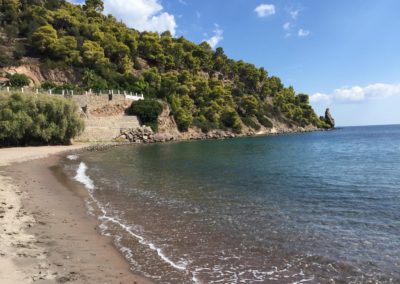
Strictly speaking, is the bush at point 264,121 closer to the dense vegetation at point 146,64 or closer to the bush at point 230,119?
the dense vegetation at point 146,64

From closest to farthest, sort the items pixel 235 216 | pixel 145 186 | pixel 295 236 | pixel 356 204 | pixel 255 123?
pixel 295 236, pixel 235 216, pixel 356 204, pixel 145 186, pixel 255 123

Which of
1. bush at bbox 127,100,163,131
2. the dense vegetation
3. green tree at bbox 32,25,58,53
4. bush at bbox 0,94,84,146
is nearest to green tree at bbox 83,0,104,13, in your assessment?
the dense vegetation

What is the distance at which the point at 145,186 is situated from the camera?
2094cm

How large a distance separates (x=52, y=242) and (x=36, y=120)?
39.4m

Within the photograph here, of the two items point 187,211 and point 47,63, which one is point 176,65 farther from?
point 187,211

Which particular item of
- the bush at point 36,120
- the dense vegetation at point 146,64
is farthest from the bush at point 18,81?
the bush at point 36,120

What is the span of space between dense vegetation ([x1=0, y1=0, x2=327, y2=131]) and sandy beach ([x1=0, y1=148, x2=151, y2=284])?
61383mm

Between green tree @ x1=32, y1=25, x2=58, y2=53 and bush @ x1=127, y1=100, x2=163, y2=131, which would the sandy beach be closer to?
bush @ x1=127, y1=100, x2=163, y2=131

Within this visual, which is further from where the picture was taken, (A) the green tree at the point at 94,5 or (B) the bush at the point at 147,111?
(A) the green tree at the point at 94,5

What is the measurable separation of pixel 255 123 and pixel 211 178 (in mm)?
94479

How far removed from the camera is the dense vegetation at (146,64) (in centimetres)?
8356

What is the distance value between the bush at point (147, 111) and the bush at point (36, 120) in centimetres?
2366

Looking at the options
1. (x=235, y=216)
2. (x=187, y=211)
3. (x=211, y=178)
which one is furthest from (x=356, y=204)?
(x=211, y=178)

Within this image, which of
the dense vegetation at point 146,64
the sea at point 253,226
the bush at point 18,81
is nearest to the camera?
the sea at point 253,226
